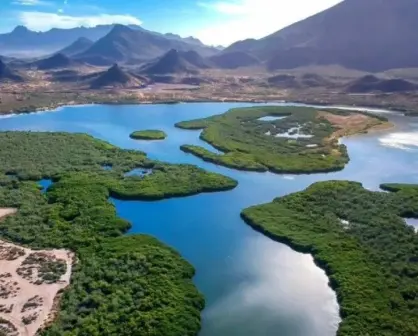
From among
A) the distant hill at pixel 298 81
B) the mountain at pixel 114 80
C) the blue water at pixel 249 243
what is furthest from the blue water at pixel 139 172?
the distant hill at pixel 298 81

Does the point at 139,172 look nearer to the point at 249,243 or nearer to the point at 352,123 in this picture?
the point at 249,243

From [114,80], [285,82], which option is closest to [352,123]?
[285,82]

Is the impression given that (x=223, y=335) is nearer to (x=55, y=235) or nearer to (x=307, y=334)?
(x=307, y=334)

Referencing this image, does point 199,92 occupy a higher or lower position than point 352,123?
higher

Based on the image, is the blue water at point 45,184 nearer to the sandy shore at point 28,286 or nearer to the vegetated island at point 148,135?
the sandy shore at point 28,286

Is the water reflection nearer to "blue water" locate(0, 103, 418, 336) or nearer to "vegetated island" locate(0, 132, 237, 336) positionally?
"blue water" locate(0, 103, 418, 336)
